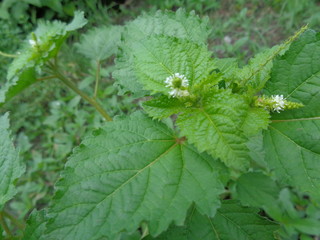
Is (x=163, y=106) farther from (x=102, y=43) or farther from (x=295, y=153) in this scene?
(x=102, y=43)

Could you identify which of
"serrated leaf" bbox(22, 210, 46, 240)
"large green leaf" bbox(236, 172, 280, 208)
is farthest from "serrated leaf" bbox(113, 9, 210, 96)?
"large green leaf" bbox(236, 172, 280, 208)

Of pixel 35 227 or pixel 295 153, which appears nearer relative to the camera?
pixel 295 153

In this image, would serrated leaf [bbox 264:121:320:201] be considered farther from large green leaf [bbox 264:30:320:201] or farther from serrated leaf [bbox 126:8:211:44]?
serrated leaf [bbox 126:8:211:44]

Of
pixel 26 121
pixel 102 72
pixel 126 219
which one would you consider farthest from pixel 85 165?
pixel 26 121

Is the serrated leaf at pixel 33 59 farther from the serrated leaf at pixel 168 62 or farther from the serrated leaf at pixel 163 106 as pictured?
the serrated leaf at pixel 163 106

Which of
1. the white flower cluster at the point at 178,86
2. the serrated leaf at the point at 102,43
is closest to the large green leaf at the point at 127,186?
the white flower cluster at the point at 178,86

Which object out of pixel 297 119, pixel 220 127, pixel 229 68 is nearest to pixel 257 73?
pixel 229 68
